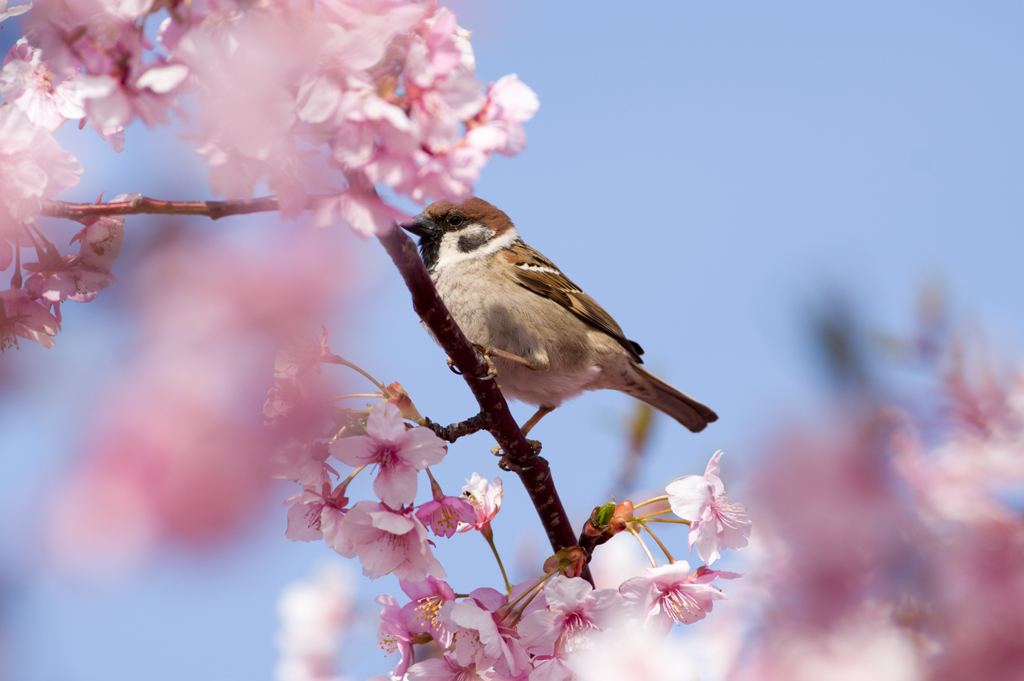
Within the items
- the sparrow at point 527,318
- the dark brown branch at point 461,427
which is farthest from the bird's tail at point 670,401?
the dark brown branch at point 461,427

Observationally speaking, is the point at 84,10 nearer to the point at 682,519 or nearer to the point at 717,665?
the point at 682,519

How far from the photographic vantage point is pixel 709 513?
191 cm

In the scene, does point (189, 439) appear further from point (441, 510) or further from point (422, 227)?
point (422, 227)

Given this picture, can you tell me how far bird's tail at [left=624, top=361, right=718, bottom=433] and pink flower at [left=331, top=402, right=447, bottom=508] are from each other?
2579mm

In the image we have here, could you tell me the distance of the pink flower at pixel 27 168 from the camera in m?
1.39

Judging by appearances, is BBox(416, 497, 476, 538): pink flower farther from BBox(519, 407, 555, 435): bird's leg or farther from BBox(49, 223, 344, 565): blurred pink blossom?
BBox(519, 407, 555, 435): bird's leg

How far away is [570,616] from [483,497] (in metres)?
0.50

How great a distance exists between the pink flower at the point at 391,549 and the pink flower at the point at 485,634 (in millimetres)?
117

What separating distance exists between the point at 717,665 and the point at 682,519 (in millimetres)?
589

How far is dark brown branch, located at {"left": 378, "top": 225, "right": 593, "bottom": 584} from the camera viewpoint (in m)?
1.50

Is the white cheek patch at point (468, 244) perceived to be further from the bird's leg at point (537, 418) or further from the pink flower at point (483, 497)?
the pink flower at point (483, 497)

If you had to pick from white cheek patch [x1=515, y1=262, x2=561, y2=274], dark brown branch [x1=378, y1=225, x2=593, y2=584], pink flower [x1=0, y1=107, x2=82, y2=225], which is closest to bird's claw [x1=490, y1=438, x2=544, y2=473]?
dark brown branch [x1=378, y1=225, x2=593, y2=584]

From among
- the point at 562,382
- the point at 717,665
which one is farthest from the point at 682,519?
the point at 562,382

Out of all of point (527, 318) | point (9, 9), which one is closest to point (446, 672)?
point (9, 9)
